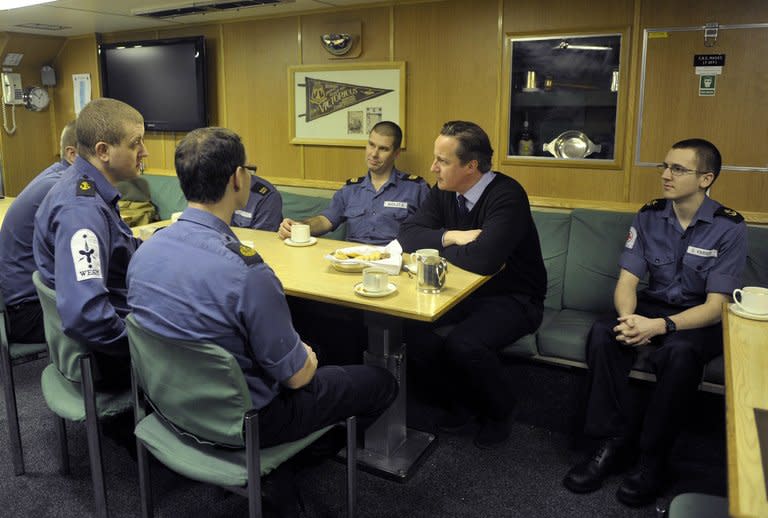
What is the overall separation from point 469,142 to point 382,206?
45.4 inches

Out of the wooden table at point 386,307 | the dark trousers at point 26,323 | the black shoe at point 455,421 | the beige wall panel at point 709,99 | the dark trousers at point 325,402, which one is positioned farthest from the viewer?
the beige wall panel at point 709,99

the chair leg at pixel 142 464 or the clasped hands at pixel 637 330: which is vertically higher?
the clasped hands at pixel 637 330

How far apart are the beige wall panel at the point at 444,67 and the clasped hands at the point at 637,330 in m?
1.78

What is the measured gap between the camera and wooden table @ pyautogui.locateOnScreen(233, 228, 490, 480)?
213cm

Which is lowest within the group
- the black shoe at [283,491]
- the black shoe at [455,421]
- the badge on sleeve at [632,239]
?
the black shoe at [455,421]

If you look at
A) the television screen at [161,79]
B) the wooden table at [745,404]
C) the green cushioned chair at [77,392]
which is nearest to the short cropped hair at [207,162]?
the green cushioned chair at [77,392]

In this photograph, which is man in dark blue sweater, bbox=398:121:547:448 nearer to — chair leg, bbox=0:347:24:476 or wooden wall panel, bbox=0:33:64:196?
chair leg, bbox=0:347:24:476

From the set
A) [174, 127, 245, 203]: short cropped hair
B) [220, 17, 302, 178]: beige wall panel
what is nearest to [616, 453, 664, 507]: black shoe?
[174, 127, 245, 203]: short cropped hair

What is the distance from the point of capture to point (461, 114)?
4.01 m

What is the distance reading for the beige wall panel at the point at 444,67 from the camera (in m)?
3.86

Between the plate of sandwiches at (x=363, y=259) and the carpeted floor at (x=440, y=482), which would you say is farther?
the plate of sandwiches at (x=363, y=259)

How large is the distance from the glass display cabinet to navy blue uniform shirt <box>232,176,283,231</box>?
4.67 ft

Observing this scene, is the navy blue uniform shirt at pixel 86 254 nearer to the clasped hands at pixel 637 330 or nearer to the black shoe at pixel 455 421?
the black shoe at pixel 455 421

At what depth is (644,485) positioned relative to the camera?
232cm
